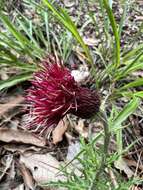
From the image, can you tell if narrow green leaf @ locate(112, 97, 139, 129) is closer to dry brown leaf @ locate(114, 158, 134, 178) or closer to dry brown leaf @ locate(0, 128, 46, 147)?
dry brown leaf @ locate(114, 158, 134, 178)

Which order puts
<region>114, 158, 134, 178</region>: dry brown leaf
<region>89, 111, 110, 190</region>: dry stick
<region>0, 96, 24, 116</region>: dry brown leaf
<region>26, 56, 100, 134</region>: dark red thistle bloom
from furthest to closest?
<region>0, 96, 24, 116</region>: dry brown leaf < <region>114, 158, 134, 178</region>: dry brown leaf < <region>89, 111, 110, 190</region>: dry stick < <region>26, 56, 100, 134</region>: dark red thistle bloom

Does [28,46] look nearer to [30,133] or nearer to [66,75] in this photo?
[30,133]

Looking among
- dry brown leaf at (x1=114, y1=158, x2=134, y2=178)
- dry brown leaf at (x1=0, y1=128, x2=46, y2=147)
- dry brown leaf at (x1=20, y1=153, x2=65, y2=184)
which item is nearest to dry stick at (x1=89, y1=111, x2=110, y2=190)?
dry brown leaf at (x1=20, y1=153, x2=65, y2=184)

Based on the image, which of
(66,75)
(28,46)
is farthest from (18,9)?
(66,75)

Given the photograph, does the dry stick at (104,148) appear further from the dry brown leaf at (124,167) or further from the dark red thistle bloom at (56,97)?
the dry brown leaf at (124,167)

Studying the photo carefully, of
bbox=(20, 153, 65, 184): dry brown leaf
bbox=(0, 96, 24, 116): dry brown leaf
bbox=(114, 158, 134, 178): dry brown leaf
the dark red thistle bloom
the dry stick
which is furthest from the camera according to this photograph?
bbox=(0, 96, 24, 116): dry brown leaf

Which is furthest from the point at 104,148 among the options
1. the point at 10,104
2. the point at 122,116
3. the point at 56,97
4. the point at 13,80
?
the point at 13,80

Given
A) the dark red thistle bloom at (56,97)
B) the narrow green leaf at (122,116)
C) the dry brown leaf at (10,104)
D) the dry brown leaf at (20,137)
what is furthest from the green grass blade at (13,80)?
the dark red thistle bloom at (56,97)
